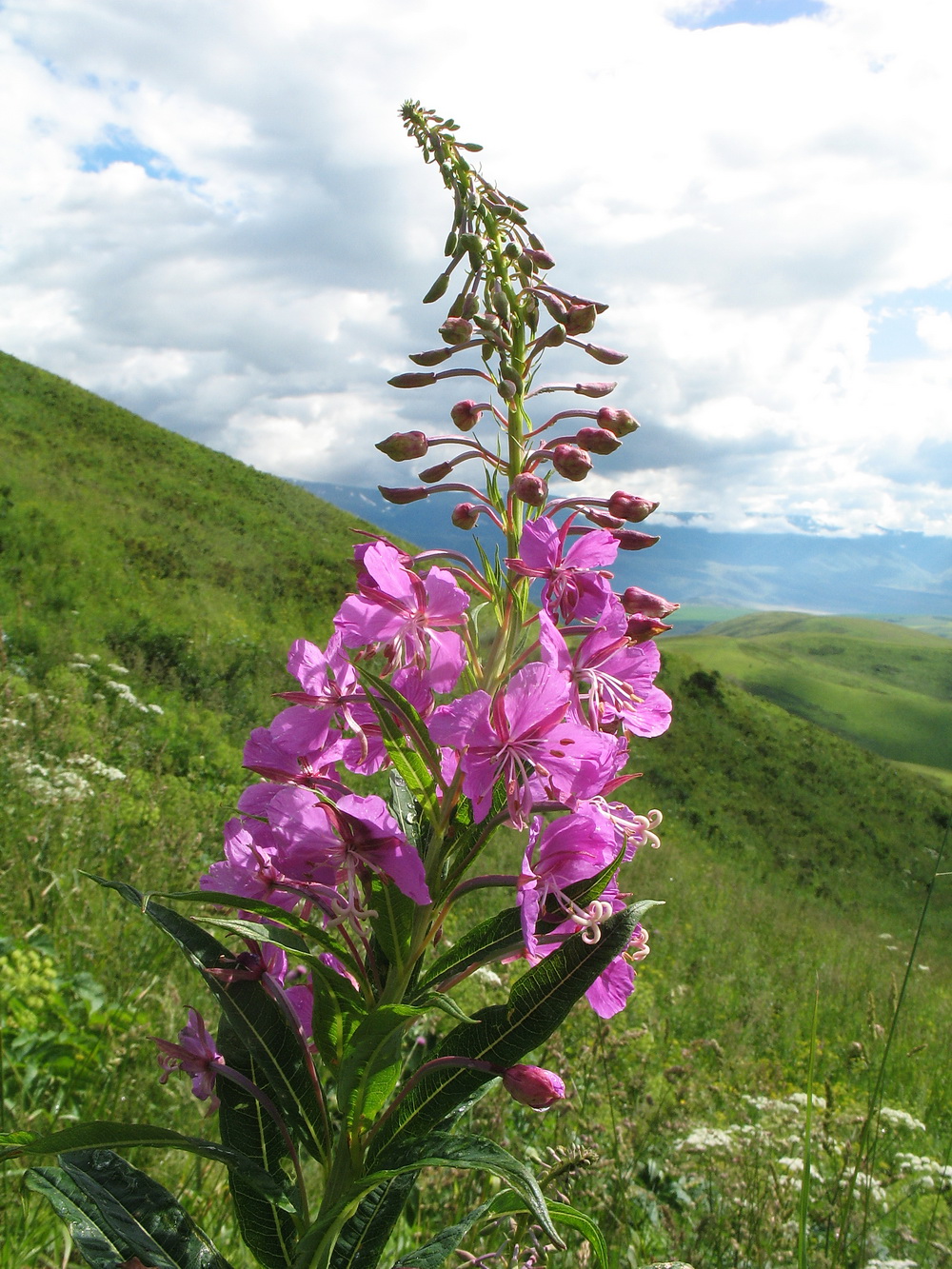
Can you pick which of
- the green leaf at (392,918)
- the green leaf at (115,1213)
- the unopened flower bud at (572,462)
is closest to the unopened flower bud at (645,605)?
the unopened flower bud at (572,462)

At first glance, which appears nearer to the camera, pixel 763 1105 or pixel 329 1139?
pixel 329 1139

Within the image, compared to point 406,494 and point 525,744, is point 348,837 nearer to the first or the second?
point 525,744

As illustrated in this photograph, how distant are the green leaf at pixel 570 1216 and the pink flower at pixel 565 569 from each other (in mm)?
1078

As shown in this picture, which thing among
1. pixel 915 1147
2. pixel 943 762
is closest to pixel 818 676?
pixel 943 762

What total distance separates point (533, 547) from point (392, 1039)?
38.2 inches

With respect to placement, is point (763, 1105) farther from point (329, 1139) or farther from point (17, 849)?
point (17, 849)

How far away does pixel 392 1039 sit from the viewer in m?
1.28

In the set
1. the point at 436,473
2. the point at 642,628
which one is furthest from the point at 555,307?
the point at 642,628

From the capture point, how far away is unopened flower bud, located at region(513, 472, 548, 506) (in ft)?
5.65

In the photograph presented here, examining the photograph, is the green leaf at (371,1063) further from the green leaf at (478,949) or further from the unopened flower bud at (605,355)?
the unopened flower bud at (605,355)

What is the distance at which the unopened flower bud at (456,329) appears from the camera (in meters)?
1.89

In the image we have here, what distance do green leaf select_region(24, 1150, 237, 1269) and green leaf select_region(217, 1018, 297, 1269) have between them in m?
0.09

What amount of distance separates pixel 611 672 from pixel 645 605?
0.19 meters

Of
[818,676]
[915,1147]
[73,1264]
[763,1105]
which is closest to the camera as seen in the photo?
[73,1264]
